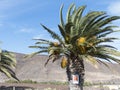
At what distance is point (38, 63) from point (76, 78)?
496ft

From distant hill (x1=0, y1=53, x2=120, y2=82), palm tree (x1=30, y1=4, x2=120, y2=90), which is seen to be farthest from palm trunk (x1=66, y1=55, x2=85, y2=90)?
distant hill (x1=0, y1=53, x2=120, y2=82)

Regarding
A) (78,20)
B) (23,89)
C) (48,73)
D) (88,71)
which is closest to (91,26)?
(78,20)

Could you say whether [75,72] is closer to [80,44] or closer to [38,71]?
[80,44]

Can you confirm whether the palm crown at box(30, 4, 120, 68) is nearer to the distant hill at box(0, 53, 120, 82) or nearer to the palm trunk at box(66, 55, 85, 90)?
the palm trunk at box(66, 55, 85, 90)

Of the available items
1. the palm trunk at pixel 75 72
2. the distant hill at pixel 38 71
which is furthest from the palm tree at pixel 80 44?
the distant hill at pixel 38 71

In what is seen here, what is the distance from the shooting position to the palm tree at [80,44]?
93.7 ft

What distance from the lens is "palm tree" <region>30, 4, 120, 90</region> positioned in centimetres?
2855

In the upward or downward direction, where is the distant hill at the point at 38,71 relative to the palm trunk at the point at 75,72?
upward

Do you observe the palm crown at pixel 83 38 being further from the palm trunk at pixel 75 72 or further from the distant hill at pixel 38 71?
the distant hill at pixel 38 71

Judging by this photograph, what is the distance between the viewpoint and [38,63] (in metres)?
180

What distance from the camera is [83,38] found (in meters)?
28.5

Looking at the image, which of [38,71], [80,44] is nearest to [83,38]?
[80,44]

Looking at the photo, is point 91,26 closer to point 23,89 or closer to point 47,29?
point 47,29

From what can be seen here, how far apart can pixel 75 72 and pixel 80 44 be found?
2.14 m
